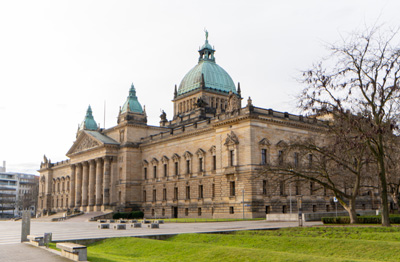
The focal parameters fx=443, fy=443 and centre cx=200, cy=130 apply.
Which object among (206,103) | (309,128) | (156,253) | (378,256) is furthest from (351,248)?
(206,103)

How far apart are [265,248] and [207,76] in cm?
7448

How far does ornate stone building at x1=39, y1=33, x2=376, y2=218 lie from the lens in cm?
6372

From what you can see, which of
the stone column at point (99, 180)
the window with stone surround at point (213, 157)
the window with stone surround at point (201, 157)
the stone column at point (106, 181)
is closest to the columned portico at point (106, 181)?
the stone column at point (106, 181)

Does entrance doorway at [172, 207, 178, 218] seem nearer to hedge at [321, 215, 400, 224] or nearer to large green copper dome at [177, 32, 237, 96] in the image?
large green copper dome at [177, 32, 237, 96]

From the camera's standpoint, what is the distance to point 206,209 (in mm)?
71000

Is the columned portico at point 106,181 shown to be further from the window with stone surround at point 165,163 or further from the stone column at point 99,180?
the window with stone surround at point 165,163

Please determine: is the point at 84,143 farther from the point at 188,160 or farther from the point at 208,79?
the point at 188,160

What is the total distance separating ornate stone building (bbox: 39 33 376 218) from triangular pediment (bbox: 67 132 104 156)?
24 centimetres

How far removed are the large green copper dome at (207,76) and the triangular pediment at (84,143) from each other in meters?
21.8

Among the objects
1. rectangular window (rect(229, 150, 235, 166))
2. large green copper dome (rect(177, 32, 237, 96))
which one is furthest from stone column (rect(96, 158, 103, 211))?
rectangular window (rect(229, 150, 235, 166))

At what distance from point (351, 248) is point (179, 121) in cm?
7620

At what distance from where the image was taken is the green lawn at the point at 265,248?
65.2 ft

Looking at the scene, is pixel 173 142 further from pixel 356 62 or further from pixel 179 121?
pixel 356 62

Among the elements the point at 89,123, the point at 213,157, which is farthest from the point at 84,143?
the point at 213,157
